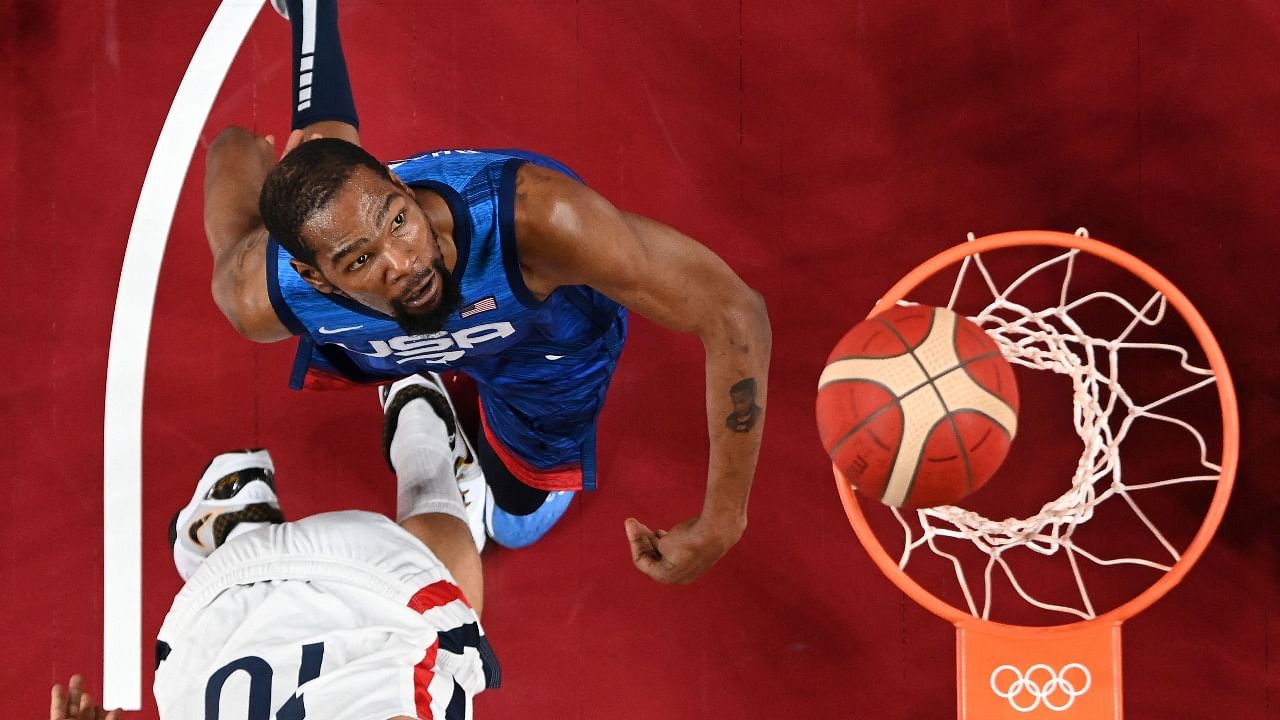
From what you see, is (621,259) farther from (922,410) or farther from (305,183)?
(922,410)

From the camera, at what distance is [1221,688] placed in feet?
10.6

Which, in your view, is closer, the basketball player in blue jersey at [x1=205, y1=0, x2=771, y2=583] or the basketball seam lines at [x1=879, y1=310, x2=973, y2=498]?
the basketball player in blue jersey at [x1=205, y1=0, x2=771, y2=583]

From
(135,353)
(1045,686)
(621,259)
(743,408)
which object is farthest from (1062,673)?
(135,353)

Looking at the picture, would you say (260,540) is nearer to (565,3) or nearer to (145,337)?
(145,337)

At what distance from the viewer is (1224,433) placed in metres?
2.94

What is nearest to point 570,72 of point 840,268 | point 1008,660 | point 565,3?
point 565,3

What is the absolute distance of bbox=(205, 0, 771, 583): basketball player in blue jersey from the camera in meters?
1.96

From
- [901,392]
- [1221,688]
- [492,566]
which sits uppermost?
[901,392]

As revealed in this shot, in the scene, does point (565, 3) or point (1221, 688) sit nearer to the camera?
point (1221, 688)

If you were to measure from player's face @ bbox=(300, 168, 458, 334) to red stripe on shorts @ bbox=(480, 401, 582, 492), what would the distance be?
102 centimetres

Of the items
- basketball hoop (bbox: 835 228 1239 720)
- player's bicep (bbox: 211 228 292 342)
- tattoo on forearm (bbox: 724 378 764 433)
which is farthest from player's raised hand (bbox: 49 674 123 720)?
basketball hoop (bbox: 835 228 1239 720)

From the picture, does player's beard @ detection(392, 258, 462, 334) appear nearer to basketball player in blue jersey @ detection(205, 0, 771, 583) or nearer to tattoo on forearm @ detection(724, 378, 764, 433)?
basketball player in blue jersey @ detection(205, 0, 771, 583)

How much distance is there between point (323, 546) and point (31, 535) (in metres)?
1.95

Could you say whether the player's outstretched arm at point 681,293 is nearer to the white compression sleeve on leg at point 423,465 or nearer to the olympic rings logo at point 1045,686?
the white compression sleeve on leg at point 423,465
